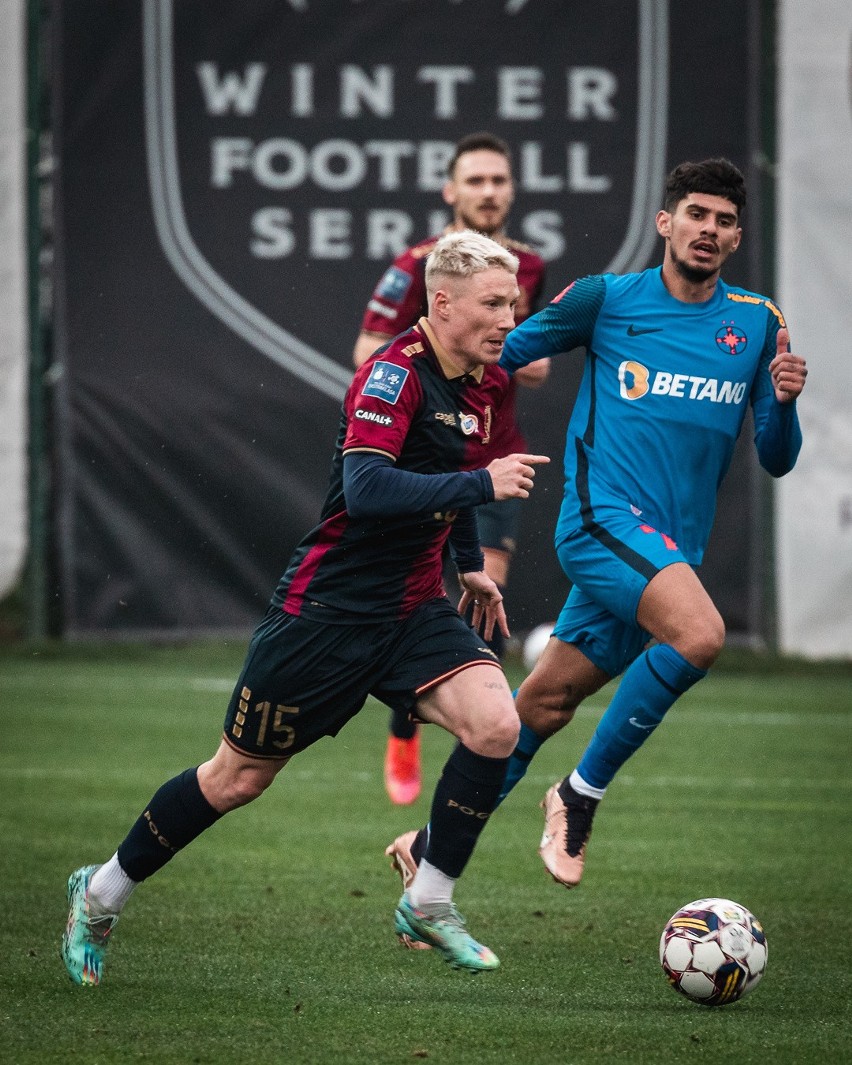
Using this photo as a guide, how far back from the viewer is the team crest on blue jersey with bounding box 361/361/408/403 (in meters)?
4.23

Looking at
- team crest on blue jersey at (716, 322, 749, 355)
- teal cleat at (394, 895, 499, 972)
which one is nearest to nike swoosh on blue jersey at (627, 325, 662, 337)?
team crest on blue jersey at (716, 322, 749, 355)

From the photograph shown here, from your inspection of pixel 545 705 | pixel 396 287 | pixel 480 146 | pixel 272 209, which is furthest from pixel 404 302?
pixel 272 209

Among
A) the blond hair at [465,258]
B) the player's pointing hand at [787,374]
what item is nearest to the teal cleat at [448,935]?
the blond hair at [465,258]

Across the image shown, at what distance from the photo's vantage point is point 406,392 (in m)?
4.26

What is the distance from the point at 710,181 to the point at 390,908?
7.62 ft

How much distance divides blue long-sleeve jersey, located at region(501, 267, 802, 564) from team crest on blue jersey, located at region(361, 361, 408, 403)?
102 cm

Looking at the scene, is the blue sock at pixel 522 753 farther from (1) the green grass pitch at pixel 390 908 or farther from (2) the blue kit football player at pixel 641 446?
(1) the green grass pitch at pixel 390 908

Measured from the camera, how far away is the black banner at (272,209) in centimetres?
1180

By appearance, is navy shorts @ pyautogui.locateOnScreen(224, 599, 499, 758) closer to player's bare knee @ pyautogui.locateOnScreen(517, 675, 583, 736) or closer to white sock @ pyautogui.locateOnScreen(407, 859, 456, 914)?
white sock @ pyautogui.locateOnScreen(407, 859, 456, 914)

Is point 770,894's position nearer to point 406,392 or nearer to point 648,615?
point 648,615

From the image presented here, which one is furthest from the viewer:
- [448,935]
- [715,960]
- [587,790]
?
[587,790]

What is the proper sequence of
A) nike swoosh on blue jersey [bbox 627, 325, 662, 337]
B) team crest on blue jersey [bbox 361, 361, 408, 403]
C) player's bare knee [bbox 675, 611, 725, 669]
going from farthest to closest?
1. nike swoosh on blue jersey [bbox 627, 325, 662, 337]
2. player's bare knee [bbox 675, 611, 725, 669]
3. team crest on blue jersey [bbox 361, 361, 408, 403]

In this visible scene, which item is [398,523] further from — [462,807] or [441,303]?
[462,807]

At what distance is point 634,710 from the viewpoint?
506cm
